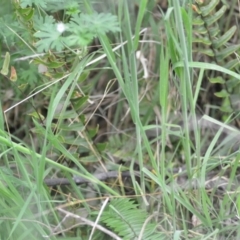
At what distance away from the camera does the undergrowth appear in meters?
1.18

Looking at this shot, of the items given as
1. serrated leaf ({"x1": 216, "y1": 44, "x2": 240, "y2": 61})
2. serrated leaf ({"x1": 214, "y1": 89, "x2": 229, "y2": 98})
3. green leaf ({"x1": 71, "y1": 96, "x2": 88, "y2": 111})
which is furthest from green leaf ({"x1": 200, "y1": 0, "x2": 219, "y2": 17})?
green leaf ({"x1": 71, "y1": 96, "x2": 88, "y2": 111})

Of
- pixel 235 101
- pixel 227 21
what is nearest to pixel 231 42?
pixel 227 21

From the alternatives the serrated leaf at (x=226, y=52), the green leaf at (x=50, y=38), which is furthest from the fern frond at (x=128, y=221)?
the serrated leaf at (x=226, y=52)

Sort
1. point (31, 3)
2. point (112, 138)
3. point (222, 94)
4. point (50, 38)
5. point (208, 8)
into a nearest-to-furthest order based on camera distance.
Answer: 1. point (50, 38)
2. point (31, 3)
3. point (208, 8)
4. point (222, 94)
5. point (112, 138)

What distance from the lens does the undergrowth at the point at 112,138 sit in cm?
118

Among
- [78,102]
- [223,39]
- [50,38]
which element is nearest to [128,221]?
[78,102]

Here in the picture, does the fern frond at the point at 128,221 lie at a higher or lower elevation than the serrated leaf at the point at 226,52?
lower

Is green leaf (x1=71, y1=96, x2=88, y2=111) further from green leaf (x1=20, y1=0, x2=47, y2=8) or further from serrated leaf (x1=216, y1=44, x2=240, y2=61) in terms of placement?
serrated leaf (x1=216, y1=44, x2=240, y2=61)

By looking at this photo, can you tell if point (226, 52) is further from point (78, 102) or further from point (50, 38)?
point (50, 38)

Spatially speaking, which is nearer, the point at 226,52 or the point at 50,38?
the point at 50,38

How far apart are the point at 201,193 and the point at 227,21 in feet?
2.49

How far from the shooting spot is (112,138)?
166cm

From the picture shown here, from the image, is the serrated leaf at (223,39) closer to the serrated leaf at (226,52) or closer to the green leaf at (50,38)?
the serrated leaf at (226,52)

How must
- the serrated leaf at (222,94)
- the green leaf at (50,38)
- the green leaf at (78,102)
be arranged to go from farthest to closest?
the serrated leaf at (222,94) → the green leaf at (78,102) → the green leaf at (50,38)
